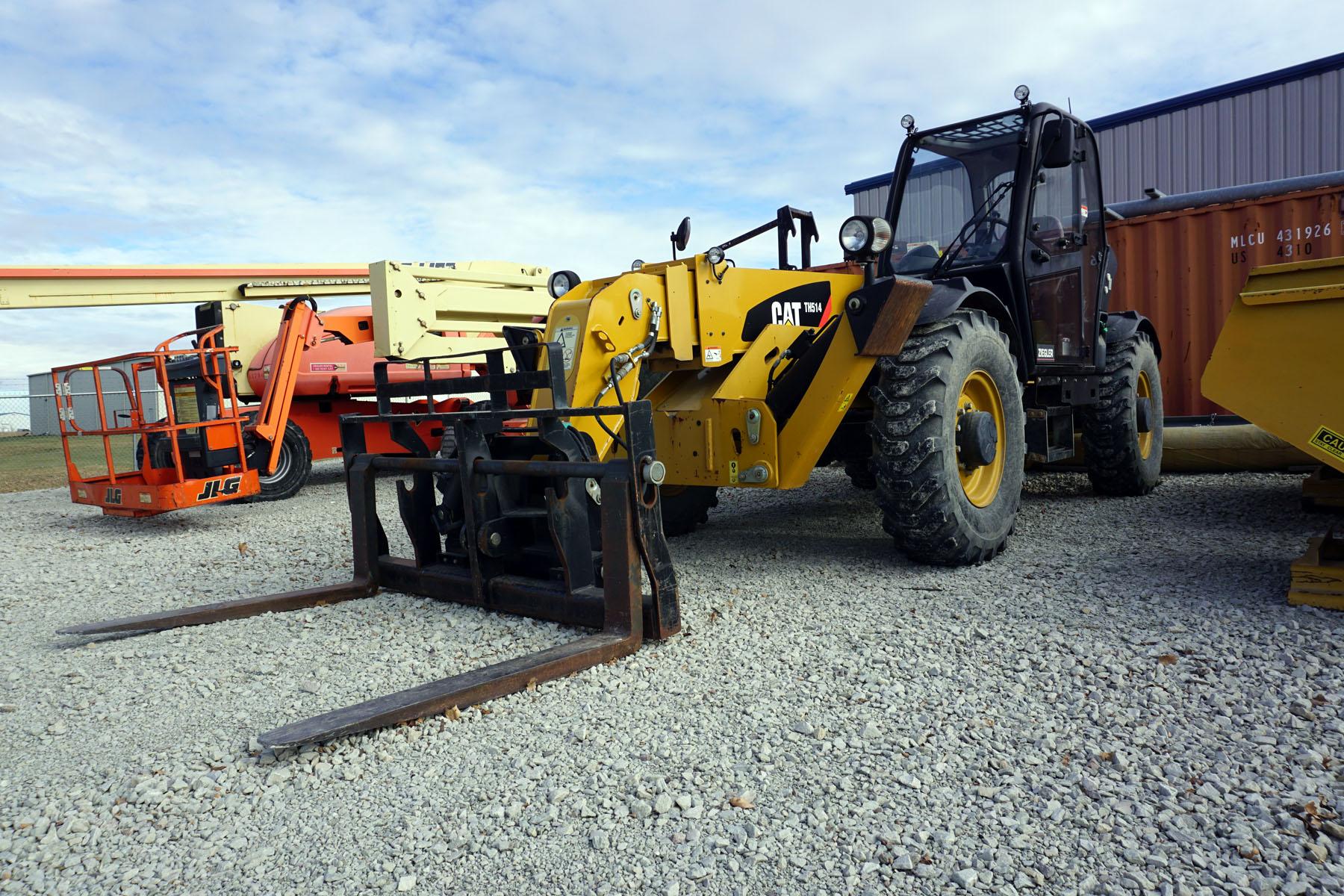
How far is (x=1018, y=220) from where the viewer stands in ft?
19.1

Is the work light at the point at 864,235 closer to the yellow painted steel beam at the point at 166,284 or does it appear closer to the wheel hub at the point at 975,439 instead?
the wheel hub at the point at 975,439

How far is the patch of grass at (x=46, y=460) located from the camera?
1316cm

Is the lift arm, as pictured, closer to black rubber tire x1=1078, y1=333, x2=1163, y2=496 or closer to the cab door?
the cab door

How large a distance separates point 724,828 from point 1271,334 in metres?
3.54

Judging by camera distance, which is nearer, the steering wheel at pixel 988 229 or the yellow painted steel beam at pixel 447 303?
the steering wheel at pixel 988 229

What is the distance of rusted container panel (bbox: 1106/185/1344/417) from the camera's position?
8898 millimetres

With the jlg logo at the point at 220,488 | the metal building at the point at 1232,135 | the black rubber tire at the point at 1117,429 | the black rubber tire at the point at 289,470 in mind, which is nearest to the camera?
the black rubber tire at the point at 1117,429

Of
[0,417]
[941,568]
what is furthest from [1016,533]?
[0,417]

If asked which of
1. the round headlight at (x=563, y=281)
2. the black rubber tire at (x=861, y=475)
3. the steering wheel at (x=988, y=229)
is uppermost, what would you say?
the steering wheel at (x=988, y=229)

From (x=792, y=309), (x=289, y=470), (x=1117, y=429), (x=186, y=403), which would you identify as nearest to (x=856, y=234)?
(x=792, y=309)

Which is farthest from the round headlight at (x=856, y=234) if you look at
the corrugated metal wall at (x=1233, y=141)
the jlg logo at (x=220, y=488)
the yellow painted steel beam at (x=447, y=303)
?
the corrugated metal wall at (x=1233, y=141)

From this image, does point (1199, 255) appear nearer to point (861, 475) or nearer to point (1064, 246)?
point (1064, 246)

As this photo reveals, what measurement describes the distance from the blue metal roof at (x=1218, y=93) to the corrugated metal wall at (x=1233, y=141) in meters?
0.07

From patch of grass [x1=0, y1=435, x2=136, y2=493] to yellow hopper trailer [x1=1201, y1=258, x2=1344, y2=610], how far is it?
11.6 metres
